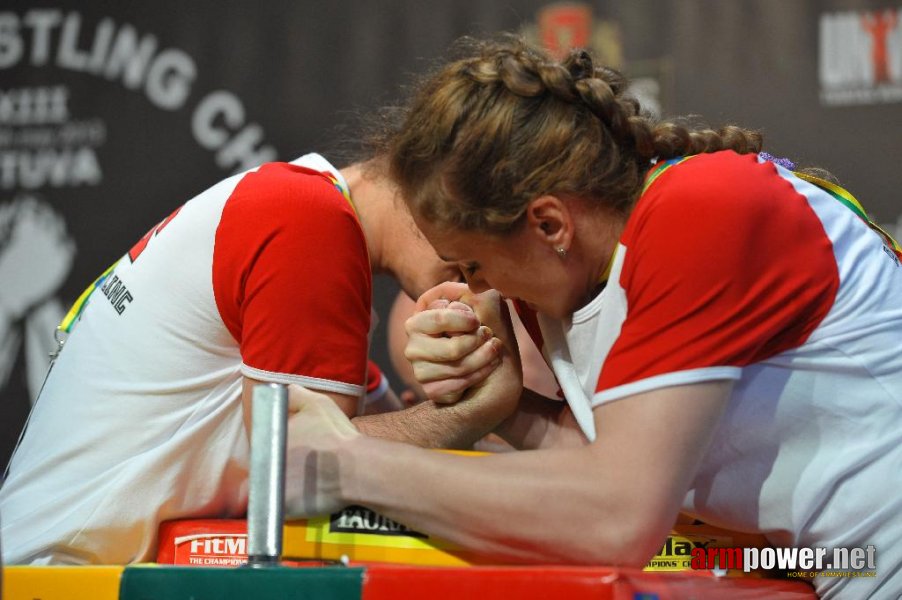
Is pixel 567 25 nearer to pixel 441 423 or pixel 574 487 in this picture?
pixel 441 423

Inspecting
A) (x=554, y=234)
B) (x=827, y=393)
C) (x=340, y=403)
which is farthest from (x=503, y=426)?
(x=827, y=393)

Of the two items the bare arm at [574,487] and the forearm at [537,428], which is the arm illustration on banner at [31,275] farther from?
the bare arm at [574,487]

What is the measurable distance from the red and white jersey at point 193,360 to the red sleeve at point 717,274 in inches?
19.3

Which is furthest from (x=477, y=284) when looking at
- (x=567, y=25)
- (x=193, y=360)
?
(x=567, y=25)

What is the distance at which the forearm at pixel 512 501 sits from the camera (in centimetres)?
104

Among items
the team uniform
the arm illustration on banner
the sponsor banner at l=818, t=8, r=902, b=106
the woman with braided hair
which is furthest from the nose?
the arm illustration on banner

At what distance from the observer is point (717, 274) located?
1083mm

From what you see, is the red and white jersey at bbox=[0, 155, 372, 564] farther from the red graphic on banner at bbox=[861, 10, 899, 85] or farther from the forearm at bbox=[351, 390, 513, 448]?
the red graphic on banner at bbox=[861, 10, 899, 85]

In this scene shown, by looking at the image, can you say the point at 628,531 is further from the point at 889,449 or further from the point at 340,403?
the point at 340,403

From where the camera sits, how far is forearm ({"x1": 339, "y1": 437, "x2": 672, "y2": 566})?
1.04 metres

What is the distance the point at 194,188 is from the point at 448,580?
240cm

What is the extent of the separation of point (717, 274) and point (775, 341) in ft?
0.45

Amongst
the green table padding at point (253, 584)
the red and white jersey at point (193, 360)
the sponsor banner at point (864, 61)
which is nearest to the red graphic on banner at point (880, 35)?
the sponsor banner at point (864, 61)

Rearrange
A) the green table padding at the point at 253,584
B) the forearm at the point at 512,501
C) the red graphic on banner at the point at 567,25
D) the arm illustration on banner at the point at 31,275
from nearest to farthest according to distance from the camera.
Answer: the green table padding at the point at 253,584
the forearm at the point at 512,501
the red graphic on banner at the point at 567,25
the arm illustration on banner at the point at 31,275
